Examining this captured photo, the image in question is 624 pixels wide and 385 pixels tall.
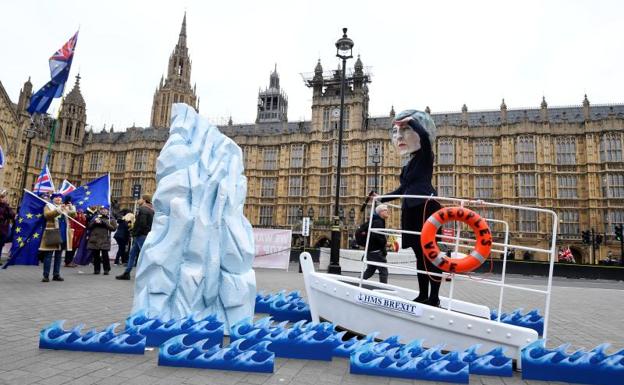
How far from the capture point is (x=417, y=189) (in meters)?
5.08

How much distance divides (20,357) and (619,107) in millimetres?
49369

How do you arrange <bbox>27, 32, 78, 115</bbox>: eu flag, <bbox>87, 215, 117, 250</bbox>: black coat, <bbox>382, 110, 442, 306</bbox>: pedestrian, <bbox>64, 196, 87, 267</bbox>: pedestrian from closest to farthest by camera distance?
<bbox>382, 110, 442, 306</bbox>: pedestrian → <bbox>87, 215, 117, 250</bbox>: black coat → <bbox>64, 196, 87, 267</bbox>: pedestrian → <bbox>27, 32, 78, 115</bbox>: eu flag

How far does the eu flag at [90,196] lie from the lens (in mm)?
13156

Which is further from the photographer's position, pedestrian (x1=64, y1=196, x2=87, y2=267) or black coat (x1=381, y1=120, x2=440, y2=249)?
pedestrian (x1=64, y1=196, x2=87, y2=267)

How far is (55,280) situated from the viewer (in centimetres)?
954

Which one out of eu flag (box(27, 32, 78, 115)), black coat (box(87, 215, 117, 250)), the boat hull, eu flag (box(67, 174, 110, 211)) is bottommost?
the boat hull

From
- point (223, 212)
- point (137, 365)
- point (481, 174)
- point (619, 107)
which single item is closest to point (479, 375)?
point (137, 365)

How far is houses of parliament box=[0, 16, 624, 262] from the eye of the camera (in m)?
35.1

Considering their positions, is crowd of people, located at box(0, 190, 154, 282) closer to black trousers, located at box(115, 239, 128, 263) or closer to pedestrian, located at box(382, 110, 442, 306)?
black trousers, located at box(115, 239, 128, 263)

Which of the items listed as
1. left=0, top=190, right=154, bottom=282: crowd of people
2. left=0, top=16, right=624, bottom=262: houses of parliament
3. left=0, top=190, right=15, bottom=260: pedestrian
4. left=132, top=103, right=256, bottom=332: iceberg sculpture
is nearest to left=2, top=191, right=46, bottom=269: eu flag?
left=0, top=190, right=15, bottom=260: pedestrian

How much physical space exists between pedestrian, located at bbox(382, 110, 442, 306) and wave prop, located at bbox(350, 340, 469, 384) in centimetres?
115

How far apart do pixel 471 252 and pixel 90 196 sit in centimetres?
1303

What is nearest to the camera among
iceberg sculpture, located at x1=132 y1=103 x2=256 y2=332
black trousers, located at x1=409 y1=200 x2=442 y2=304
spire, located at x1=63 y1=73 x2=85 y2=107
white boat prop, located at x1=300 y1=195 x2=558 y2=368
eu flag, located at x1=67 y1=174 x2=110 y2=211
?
white boat prop, located at x1=300 y1=195 x2=558 y2=368

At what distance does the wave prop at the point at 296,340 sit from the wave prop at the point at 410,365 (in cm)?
46
